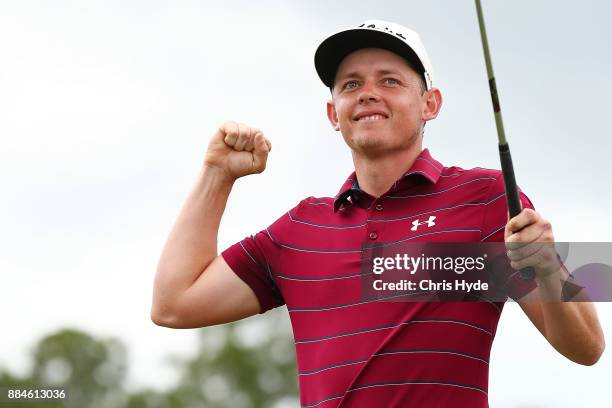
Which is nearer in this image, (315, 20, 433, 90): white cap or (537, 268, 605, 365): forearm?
(537, 268, 605, 365): forearm

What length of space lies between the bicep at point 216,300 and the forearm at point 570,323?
1664 mm

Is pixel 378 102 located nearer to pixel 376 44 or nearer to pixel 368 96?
pixel 368 96

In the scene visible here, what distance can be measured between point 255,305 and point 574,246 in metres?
1.68

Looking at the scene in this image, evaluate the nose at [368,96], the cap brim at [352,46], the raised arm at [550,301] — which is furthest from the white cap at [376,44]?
the raised arm at [550,301]

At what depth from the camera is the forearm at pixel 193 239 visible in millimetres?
7137

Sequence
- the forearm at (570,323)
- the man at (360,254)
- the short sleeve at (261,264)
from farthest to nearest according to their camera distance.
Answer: the short sleeve at (261,264)
the man at (360,254)
the forearm at (570,323)

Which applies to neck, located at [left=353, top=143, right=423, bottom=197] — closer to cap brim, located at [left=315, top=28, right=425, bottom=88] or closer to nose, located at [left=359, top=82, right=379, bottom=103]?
nose, located at [left=359, top=82, right=379, bottom=103]

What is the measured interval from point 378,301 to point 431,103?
4.36ft

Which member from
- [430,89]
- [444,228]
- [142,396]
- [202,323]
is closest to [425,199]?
[444,228]

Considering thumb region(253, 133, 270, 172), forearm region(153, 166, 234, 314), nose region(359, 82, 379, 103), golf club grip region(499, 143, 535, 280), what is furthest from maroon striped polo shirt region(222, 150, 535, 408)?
golf club grip region(499, 143, 535, 280)

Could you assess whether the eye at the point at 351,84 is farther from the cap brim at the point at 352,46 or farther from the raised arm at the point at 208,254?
the raised arm at the point at 208,254

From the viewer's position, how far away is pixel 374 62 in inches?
281

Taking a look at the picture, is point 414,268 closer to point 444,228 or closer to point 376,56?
point 444,228

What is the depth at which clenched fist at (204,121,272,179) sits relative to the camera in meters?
7.11
